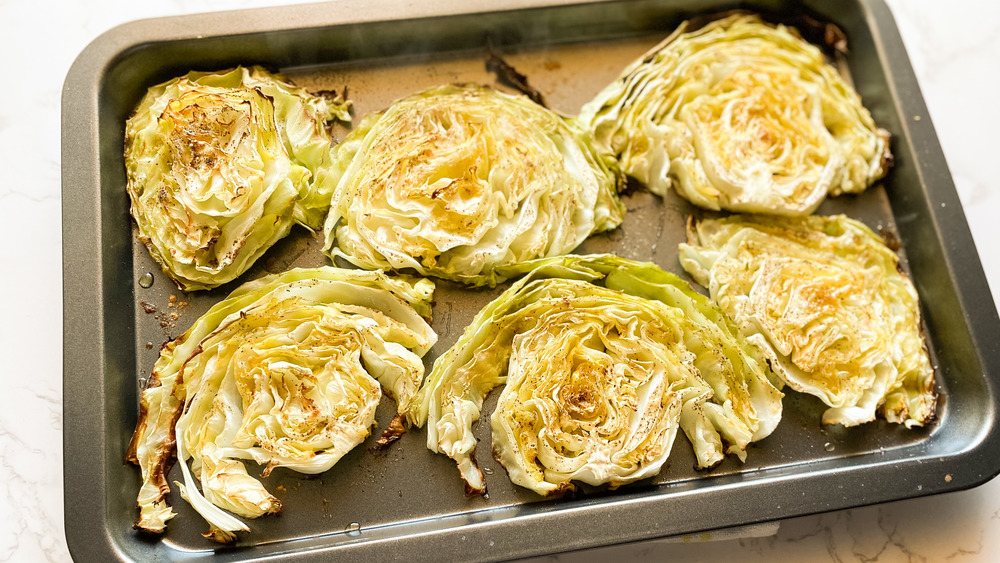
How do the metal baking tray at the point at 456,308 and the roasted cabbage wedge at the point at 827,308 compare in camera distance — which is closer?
the metal baking tray at the point at 456,308

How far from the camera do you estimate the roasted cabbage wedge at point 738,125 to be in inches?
82.0

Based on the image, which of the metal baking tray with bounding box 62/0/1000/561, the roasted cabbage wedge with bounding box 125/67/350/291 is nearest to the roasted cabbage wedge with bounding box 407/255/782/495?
the metal baking tray with bounding box 62/0/1000/561

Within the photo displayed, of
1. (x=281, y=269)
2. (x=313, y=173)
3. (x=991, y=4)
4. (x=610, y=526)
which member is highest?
(x=991, y=4)

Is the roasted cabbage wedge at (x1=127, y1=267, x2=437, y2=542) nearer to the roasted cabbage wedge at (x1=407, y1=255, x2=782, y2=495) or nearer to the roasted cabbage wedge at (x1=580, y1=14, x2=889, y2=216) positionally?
the roasted cabbage wedge at (x1=407, y1=255, x2=782, y2=495)

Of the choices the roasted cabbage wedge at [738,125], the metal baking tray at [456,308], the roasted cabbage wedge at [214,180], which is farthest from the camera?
the roasted cabbage wedge at [738,125]

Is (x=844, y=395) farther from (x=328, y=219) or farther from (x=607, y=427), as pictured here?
(x=328, y=219)

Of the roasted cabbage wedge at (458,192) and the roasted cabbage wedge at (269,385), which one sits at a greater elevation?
the roasted cabbage wedge at (458,192)

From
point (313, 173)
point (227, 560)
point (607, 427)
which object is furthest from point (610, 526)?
point (313, 173)

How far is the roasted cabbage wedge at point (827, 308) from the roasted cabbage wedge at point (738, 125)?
11 centimetres

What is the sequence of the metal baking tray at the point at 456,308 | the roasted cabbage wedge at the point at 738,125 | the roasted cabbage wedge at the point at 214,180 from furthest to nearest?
the roasted cabbage wedge at the point at 738,125 → the roasted cabbage wedge at the point at 214,180 → the metal baking tray at the point at 456,308

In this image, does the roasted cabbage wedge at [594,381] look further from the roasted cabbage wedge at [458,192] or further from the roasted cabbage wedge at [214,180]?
the roasted cabbage wedge at [214,180]

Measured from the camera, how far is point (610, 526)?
1.68 m

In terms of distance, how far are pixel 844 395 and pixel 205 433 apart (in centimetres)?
154

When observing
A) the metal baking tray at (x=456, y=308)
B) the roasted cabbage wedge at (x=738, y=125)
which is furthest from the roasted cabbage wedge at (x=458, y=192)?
the roasted cabbage wedge at (x=738, y=125)
